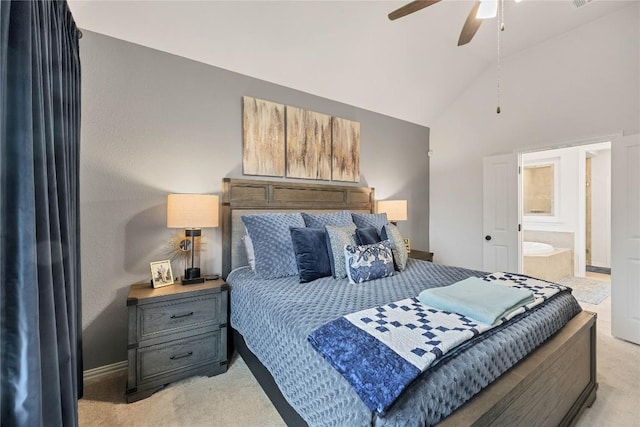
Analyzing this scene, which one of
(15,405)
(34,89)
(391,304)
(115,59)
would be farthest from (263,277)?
(115,59)

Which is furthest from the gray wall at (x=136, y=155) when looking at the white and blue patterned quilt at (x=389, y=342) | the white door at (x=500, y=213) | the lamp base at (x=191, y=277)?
the white door at (x=500, y=213)

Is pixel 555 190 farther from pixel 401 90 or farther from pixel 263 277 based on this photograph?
pixel 263 277

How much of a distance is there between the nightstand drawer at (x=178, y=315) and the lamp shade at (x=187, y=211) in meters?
0.56

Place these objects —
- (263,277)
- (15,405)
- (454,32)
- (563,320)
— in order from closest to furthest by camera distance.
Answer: (15,405) < (563,320) < (263,277) < (454,32)

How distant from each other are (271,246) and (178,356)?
1.02m

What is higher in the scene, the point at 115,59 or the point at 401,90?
the point at 401,90

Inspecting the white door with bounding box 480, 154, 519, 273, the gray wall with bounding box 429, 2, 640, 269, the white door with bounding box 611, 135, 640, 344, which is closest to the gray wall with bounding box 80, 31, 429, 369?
the gray wall with bounding box 429, 2, 640, 269

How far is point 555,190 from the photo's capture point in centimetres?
548

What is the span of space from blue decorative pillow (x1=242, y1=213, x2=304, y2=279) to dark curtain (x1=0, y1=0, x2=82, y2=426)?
1.22 metres

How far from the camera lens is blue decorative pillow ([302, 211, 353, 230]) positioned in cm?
254

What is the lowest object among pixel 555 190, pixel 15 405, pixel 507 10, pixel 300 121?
pixel 15 405

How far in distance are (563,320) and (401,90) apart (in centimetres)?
307

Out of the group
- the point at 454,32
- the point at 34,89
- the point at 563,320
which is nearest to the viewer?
the point at 34,89

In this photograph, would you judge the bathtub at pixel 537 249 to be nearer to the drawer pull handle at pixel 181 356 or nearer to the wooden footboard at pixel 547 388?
the wooden footboard at pixel 547 388
